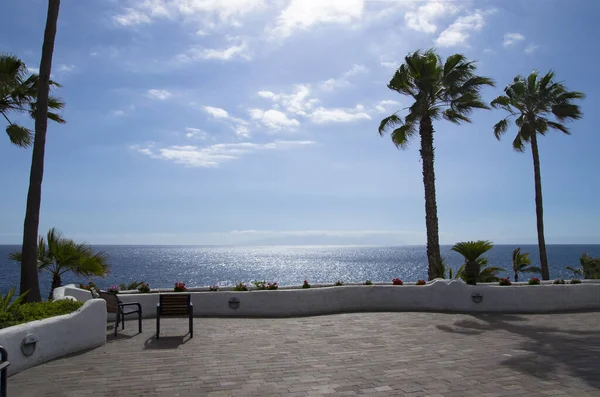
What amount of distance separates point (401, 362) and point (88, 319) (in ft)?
18.0

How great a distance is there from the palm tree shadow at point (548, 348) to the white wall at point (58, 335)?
696 centimetres

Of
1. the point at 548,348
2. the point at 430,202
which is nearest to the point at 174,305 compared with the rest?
the point at 548,348

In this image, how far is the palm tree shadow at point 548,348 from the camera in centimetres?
613

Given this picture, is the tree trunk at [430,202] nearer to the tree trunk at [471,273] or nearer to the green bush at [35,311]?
the tree trunk at [471,273]

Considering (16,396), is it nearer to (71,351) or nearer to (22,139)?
(71,351)

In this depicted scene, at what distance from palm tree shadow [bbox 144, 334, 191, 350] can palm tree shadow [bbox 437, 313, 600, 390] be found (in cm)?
543

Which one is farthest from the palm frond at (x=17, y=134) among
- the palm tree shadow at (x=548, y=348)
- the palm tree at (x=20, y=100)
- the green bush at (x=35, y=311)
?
the palm tree shadow at (x=548, y=348)

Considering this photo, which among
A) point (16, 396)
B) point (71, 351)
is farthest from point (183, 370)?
point (71, 351)

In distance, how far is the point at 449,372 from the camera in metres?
6.14

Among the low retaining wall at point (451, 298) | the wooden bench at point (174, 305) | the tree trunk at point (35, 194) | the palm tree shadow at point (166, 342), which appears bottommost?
the palm tree shadow at point (166, 342)

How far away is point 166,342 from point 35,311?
2277 millimetres

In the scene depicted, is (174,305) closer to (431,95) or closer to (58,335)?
(58,335)

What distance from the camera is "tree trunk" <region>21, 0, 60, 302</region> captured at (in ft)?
33.7

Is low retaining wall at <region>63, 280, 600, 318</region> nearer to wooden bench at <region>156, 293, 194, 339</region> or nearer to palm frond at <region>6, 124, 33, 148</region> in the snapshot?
wooden bench at <region>156, 293, 194, 339</region>
